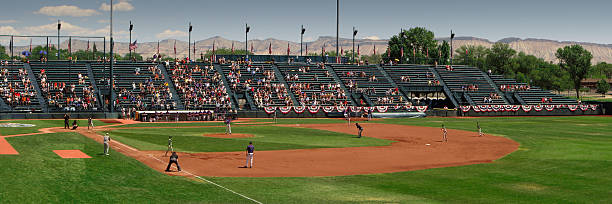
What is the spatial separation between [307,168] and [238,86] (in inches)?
2124

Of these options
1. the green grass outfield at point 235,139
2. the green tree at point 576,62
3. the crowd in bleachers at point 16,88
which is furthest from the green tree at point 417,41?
the green grass outfield at point 235,139

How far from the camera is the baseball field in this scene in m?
23.9

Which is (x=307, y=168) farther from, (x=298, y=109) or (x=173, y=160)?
(x=298, y=109)

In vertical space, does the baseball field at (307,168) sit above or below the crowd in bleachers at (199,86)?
below

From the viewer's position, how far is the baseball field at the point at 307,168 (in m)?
23.9

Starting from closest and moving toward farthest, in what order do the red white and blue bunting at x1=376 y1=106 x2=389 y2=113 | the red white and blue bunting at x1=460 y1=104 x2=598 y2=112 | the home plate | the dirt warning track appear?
the dirt warning track → the home plate → the red white and blue bunting at x1=376 y1=106 x2=389 y2=113 → the red white and blue bunting at x1=460 y1=104 x2=598 y2=112

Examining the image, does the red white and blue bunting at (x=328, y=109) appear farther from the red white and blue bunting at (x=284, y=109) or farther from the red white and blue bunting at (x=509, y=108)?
the red white and blue bunting at (x=509, y=108)

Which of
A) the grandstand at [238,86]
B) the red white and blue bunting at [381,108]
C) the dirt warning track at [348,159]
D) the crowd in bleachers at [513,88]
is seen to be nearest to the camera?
the dirt warning track at [348,159]

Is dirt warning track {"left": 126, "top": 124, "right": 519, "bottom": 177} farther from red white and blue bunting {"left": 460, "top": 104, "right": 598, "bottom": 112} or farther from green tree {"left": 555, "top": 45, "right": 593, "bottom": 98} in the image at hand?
green tree {"left": 555, "top": 45, "right": 593, "bottom": 98}

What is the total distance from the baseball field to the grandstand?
22.8 meters

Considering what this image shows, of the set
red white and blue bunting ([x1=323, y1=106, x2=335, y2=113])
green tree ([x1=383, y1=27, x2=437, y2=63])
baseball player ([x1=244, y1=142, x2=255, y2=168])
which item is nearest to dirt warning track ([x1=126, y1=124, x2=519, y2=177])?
baseball player ([x1=244, y1=142, x2=255, y2=168])

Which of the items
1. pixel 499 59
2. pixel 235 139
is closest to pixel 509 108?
pixel 235 139

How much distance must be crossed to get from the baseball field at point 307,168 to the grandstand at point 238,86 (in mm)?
22770

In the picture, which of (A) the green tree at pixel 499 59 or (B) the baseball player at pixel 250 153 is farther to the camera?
(A) the green tree at pixel 499 59
